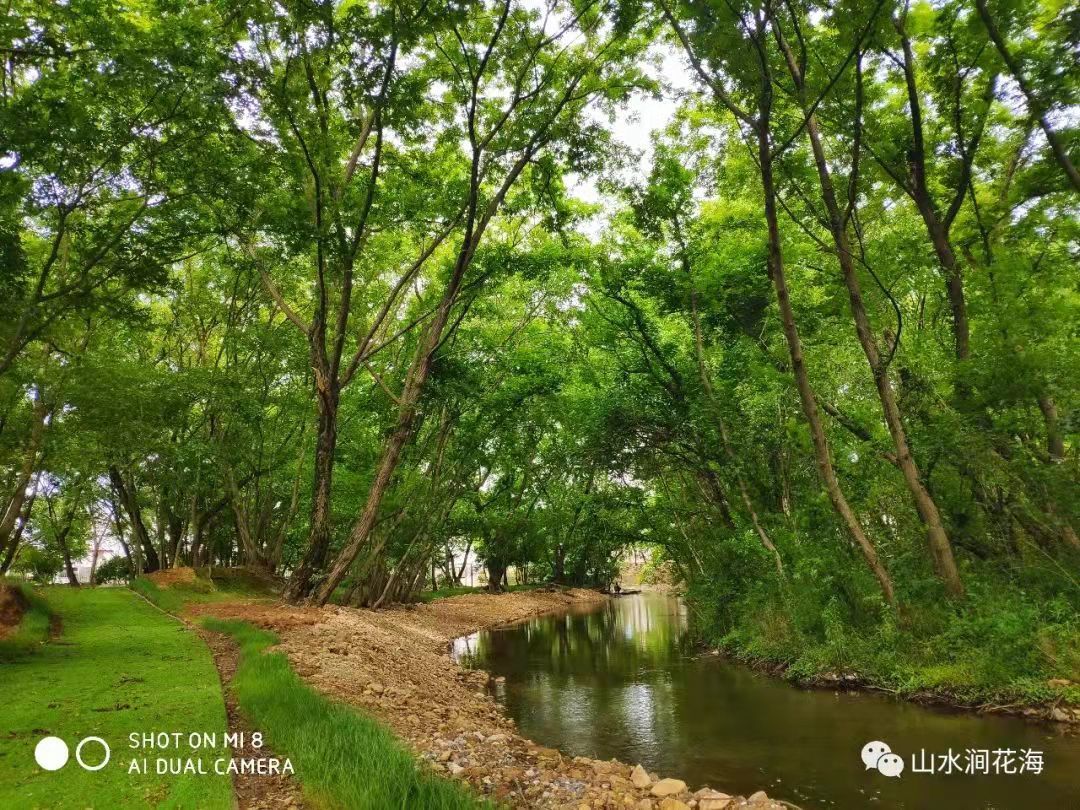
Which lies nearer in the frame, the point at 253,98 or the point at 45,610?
→ the point at 253,98

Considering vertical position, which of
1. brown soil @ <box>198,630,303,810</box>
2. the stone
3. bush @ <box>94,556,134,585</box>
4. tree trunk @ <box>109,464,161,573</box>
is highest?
tree trunk @ <box>109,464,161,573</box>

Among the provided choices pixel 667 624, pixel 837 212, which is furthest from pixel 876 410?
pixel 667 624

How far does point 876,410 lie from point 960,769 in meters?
9.29

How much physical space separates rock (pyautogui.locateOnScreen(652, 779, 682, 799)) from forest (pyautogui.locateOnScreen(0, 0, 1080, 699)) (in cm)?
608

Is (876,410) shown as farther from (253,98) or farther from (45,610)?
(45,610)

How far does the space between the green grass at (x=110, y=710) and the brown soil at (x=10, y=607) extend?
862 mm

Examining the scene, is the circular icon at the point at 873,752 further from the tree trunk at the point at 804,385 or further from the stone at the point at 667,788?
the tree trunk at the point at 804,385

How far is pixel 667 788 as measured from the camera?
6188mm

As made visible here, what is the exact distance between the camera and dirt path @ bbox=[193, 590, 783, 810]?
5.90 metres

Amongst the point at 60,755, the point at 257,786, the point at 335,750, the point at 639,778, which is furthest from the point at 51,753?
the point at 639,778

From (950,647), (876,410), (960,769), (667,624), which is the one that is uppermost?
(876,410)

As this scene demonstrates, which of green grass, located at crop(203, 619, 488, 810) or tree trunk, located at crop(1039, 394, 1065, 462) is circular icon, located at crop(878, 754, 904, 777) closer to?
green grass, located at crop(203, 619, 488, 810)

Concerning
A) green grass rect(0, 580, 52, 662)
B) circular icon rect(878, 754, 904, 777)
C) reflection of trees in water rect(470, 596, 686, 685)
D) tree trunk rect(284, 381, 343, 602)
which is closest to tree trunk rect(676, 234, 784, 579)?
reflection of trees in water rect(470, 596, 686, 685)

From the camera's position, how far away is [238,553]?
31578 mm
